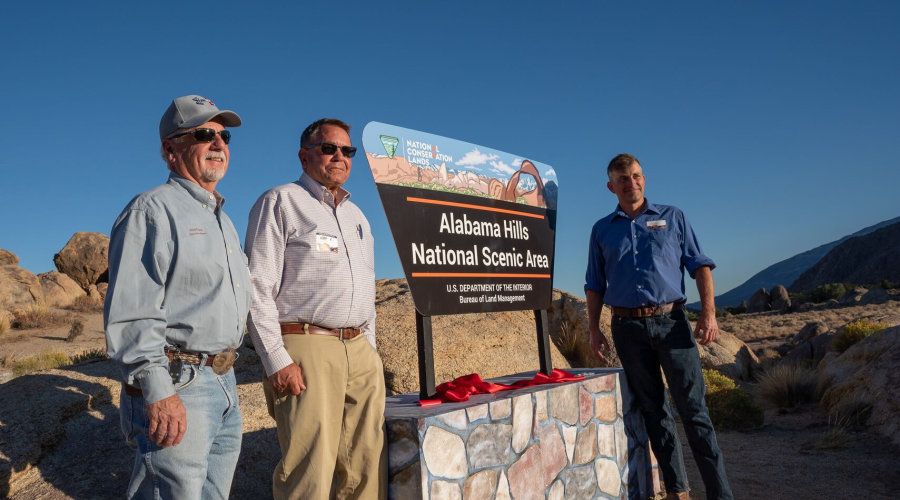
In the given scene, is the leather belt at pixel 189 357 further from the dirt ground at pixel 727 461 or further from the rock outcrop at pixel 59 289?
the rock outcrop at pixel 59 289

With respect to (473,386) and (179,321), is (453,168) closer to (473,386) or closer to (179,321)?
(473,386)

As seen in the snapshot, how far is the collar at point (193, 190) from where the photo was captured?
226cm

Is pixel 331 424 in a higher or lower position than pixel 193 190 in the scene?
lower

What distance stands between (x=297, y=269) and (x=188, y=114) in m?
0.80

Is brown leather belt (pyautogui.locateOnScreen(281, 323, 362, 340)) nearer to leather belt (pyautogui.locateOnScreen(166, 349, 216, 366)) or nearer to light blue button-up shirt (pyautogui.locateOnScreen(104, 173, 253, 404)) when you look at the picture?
light blue button-up shirt (pyautogui.locateOnScreen(104, 173, 253, 404))

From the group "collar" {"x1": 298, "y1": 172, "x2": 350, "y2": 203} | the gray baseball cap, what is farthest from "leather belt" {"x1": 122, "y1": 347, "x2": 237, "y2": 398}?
"collar" {"x1": 298, "y1": 172, "x2": 350, "y2": 203}

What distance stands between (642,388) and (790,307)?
33.3 metres

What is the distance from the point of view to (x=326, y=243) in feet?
9.11

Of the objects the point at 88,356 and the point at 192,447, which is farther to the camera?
the point at 88,356

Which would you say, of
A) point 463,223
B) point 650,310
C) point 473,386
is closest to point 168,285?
point 473,386

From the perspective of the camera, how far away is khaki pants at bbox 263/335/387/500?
2574mm

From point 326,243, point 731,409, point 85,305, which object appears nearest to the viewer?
point 326,243

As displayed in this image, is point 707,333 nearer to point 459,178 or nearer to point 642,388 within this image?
point 642,388

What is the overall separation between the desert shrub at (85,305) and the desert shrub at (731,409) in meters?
19.5
